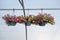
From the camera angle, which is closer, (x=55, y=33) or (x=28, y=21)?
(x=28, y=21)

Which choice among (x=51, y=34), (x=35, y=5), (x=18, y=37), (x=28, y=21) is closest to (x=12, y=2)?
(x=35, y=5)

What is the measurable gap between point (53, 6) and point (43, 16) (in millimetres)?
2268

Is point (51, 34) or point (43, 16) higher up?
point (43, 16)

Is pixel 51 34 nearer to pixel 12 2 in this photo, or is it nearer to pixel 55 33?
pixel 55 33

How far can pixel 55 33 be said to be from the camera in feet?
20.0

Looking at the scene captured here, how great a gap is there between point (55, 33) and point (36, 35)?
661 millimetres

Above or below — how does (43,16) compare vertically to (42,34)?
above

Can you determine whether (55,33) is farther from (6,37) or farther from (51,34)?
(6,37)

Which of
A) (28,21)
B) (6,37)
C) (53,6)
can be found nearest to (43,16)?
(28,21)

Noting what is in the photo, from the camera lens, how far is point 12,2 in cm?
607

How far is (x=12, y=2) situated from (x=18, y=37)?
123 centimetres

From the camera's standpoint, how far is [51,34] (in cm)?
610

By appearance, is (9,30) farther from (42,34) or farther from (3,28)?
(42,34)

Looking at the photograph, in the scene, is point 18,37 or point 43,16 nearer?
point 43,16
